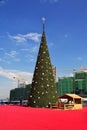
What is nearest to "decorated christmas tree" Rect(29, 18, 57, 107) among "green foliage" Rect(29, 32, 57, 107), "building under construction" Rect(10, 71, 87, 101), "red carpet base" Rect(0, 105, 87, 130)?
"green foliage" Rect(29, 32, 57, 107)

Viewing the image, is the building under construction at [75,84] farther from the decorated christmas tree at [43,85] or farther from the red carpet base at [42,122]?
the red carpet base at [42,122]

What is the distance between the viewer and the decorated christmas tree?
110 feet

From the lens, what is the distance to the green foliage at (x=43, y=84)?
33531 mm

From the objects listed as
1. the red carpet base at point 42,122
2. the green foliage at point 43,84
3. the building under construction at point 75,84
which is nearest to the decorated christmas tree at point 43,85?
the green foliage at point 43,84

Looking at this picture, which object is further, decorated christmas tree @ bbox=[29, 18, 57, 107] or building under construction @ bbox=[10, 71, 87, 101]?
building under construction @ bbox=[10, 71, 87, 101]

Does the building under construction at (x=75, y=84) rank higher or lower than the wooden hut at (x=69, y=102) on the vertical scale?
higher

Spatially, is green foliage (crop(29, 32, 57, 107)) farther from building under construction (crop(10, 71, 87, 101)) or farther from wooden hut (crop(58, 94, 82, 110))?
building under construction (crop(10, 71, 87, 101))

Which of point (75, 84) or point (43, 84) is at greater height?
point (75, 84)

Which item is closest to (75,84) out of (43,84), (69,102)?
(69,102)

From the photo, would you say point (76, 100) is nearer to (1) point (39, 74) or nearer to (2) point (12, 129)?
(1) point (39, 74)

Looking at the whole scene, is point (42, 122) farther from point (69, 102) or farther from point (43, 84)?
point (69, 102)

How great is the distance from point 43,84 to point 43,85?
0.54 feet

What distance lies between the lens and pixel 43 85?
34.5 m

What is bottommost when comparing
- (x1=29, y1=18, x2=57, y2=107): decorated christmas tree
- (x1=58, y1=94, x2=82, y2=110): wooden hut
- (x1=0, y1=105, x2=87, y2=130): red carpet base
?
(x1=0, y1=105, x2=87, y2=130): red carpet base
